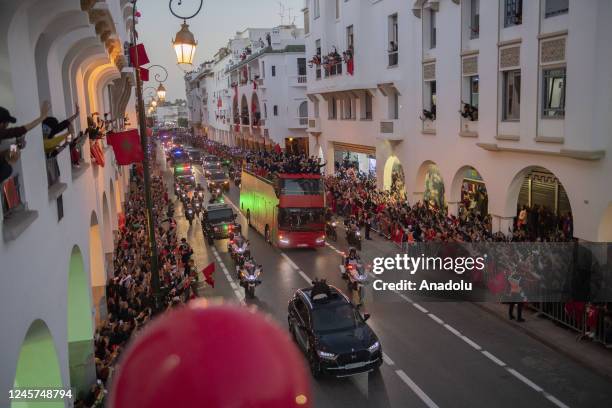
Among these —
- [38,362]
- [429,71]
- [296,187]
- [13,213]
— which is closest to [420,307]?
[296,187]

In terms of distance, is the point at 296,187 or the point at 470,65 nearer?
the point at 470,65

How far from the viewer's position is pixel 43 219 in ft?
24.9

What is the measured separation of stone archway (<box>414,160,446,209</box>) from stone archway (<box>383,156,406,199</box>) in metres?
1.59

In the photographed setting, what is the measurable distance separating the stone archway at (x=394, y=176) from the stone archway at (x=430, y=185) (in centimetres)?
159

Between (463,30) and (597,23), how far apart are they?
7.82 metres

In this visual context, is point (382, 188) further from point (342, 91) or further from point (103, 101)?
point (103, 101)

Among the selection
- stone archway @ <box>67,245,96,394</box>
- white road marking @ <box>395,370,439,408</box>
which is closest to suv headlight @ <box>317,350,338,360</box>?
white road marking @ <box>395,370,439,408</box>

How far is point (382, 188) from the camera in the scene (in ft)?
108

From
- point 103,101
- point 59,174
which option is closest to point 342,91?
point 103,101

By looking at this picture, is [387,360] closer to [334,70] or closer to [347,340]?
[347,340]

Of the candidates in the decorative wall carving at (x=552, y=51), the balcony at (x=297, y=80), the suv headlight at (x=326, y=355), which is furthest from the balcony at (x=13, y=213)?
the balcony at (x=297, y=80)

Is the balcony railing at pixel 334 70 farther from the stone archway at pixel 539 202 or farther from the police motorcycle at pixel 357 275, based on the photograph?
the police motorcycle at pixel 357 275

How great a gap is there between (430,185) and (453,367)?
16313mm

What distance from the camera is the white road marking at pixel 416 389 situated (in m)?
11.6
